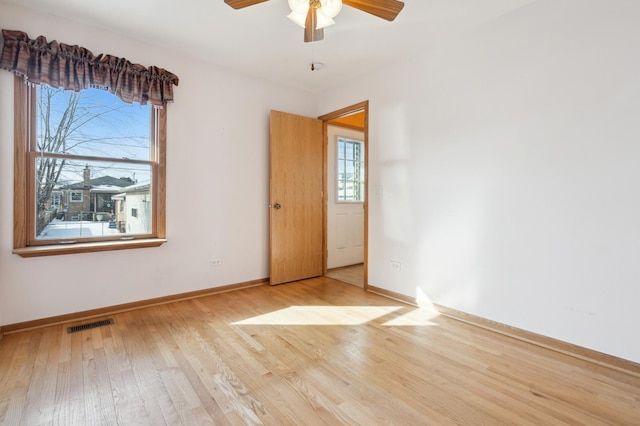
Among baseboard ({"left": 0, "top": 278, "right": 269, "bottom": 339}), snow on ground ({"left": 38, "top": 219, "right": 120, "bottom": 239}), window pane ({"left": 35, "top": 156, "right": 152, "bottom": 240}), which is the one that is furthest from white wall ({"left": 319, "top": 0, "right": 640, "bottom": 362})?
snow on ground ({"left": 38, "top": 219, "right": 120, "bottom": 239})

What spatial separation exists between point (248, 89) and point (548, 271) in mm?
3521

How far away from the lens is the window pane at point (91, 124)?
258cm

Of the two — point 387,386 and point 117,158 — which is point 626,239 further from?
point 117,158

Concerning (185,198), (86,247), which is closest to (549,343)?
(185,198)

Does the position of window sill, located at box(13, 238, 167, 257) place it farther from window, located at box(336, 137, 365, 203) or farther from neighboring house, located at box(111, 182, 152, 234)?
window, located at box(336, 137, 365, 203)

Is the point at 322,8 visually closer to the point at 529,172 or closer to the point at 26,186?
the point at 529,172

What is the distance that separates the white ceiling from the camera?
239 centimetres

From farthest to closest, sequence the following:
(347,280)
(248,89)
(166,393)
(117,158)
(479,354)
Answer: (347,280), (248,89), (117,158), (479,354), (166,393)

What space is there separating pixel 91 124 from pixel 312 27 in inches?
86.2

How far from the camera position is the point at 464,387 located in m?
1.77

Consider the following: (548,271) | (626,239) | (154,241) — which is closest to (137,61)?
(154,241)

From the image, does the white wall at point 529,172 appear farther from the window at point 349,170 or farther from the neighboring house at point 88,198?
the neighboring house at point 88,198

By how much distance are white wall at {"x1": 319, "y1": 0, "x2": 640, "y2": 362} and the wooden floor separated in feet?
1.25

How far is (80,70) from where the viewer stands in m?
2.58
